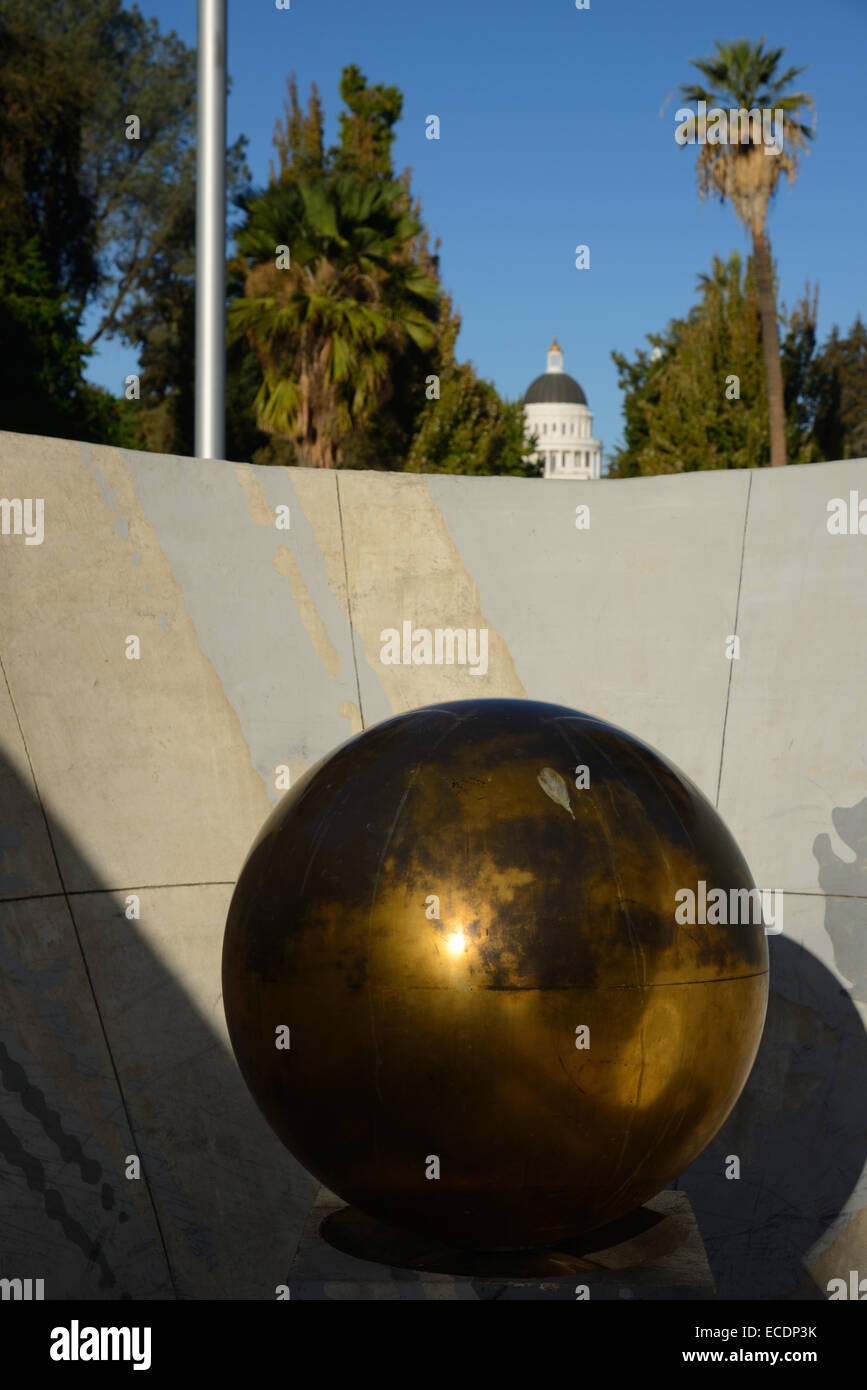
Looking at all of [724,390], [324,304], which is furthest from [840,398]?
[324,304]

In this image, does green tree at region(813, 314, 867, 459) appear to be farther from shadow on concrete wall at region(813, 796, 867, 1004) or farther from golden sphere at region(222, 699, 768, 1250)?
golden sphere at region(222, 699, 768, 1250)

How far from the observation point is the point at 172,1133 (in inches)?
297

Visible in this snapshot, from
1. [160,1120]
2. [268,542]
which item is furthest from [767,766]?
[160,1120]

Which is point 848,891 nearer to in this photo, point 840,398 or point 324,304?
point 324,304

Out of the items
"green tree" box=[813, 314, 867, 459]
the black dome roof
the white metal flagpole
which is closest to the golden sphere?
the white metal flagpole

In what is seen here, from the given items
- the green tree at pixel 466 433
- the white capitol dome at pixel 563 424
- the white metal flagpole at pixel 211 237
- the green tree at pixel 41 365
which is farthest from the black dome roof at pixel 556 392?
the white metal flagpole at pixel 211 237

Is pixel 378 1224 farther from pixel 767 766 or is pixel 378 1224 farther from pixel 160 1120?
pixel 767 766

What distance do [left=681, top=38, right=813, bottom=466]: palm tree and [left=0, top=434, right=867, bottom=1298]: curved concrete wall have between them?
23119mm

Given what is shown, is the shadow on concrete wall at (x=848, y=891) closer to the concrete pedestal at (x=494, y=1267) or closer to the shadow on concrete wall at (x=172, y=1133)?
the shadow on concrete wall at (x=172, y=1133)

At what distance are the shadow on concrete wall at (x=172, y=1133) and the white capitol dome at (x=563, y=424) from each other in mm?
166085

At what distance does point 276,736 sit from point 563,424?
17348 cm

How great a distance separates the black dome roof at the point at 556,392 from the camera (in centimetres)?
17912

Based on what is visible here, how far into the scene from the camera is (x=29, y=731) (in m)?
8.34

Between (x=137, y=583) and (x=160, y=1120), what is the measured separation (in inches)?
155
